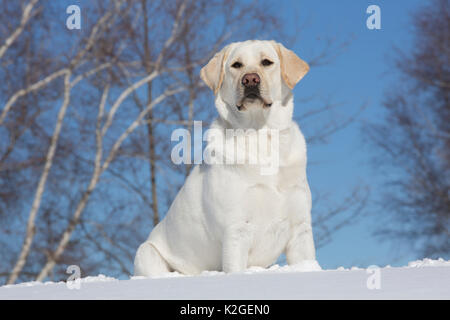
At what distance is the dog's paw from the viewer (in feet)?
11.6

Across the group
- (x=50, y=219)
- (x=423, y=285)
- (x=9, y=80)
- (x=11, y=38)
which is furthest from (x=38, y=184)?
(x=423, y=285)

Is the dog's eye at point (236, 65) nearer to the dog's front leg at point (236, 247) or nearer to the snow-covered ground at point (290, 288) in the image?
the dog's front leg at point (236, 247)

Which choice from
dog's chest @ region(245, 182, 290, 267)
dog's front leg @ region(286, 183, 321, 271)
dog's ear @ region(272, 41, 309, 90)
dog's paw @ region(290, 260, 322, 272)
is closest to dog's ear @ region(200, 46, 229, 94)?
dog's ear @ region(272, 41, 309, 90)

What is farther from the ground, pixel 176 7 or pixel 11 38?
pixel 176 7

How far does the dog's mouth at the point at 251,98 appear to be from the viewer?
3625mm

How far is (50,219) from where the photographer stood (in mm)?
9266

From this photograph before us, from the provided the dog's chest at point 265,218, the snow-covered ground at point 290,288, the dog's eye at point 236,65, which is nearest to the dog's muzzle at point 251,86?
the dog's eye at point 236,65

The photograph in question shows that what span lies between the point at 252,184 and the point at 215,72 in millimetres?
840

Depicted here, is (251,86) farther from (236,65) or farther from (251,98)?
(236,65)

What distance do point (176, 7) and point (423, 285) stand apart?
8997 millimetres

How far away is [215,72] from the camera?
151 inches

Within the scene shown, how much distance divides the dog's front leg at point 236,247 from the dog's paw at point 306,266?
0.32 meters

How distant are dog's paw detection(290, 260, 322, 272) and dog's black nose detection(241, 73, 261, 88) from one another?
1.20m
